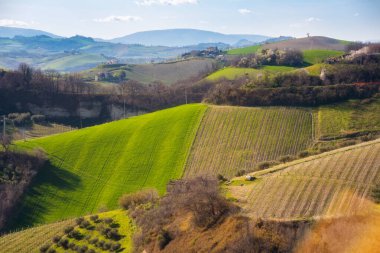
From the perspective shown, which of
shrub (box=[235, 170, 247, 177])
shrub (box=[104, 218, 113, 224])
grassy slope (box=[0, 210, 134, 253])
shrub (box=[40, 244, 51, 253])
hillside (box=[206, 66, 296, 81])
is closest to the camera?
→ shrub (box=[40, 244, 51, 253])

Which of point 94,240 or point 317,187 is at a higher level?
point 317,187

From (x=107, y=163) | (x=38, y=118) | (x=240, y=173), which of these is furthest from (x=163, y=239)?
→ (x=38, y=118)

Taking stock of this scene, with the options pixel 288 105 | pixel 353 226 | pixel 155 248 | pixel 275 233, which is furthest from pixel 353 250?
pixel 288 105

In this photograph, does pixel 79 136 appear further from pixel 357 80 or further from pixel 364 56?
pixel 364 56

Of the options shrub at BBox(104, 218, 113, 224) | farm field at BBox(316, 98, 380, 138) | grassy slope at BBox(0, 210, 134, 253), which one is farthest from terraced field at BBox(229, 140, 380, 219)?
farm field at BBox(316, 98, 380, 138)

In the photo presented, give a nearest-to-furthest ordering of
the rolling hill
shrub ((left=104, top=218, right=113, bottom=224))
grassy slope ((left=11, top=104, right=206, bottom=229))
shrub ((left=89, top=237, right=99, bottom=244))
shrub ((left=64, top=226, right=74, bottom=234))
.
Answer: shrub ((left=89, top=237, right=99, bottom=244))
shrub ((left=64, top=226, right=74, bottom=234))
shrub ((left=104, top=218, right=113, bottom=224))
grassy slope ((left=11, top=104, right=206, bottom=229))
the rolling hill

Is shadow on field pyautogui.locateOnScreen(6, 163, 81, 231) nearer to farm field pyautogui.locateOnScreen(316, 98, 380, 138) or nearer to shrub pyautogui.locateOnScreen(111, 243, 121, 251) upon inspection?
shrub pyautogui.locateOnScreen(111, 243, 121, 251)

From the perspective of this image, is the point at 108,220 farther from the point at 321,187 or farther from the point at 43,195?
the point at 321,187
